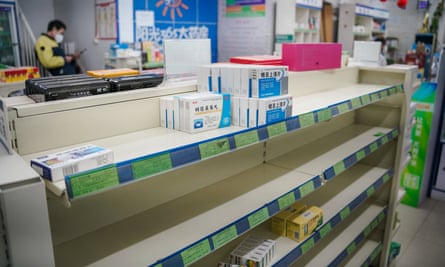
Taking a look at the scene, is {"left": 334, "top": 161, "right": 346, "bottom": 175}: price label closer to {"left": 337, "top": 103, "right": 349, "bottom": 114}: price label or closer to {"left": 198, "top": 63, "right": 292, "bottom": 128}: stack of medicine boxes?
{"left": 337, "top": 103, "right": 349, "bottom": 114}: price label

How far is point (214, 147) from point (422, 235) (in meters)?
3.33

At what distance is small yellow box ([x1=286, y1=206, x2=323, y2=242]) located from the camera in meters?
2.09

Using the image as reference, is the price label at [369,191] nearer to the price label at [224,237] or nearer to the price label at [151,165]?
the price label at [224,237]

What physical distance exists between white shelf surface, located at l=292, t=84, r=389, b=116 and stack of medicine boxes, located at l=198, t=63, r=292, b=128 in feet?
0.62

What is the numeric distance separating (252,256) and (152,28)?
539 cm

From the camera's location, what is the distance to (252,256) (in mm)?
1859

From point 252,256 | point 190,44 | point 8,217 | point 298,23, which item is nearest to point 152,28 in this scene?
point 298,23

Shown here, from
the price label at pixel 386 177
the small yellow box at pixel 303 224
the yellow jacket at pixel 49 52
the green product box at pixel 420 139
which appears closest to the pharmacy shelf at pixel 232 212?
the small yellow box at pixel 303 224

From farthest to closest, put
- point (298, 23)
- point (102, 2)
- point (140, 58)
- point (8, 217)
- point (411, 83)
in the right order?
point (298, 23) → point (102, 2) → point (140, 58) → point (411, 83) → point (8, 217)

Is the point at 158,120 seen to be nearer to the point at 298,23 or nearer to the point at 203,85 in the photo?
the point at 203,85

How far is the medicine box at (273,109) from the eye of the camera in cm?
160

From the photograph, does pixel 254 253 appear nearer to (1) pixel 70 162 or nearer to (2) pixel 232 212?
(2) pixel 232 212

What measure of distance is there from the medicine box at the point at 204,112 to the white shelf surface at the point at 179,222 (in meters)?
0.41

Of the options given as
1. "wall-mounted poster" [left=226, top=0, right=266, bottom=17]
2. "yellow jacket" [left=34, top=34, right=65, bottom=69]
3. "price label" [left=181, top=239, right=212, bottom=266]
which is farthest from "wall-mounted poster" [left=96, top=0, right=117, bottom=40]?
"price label" [left=181, top=239, right=212, bottom=266]
